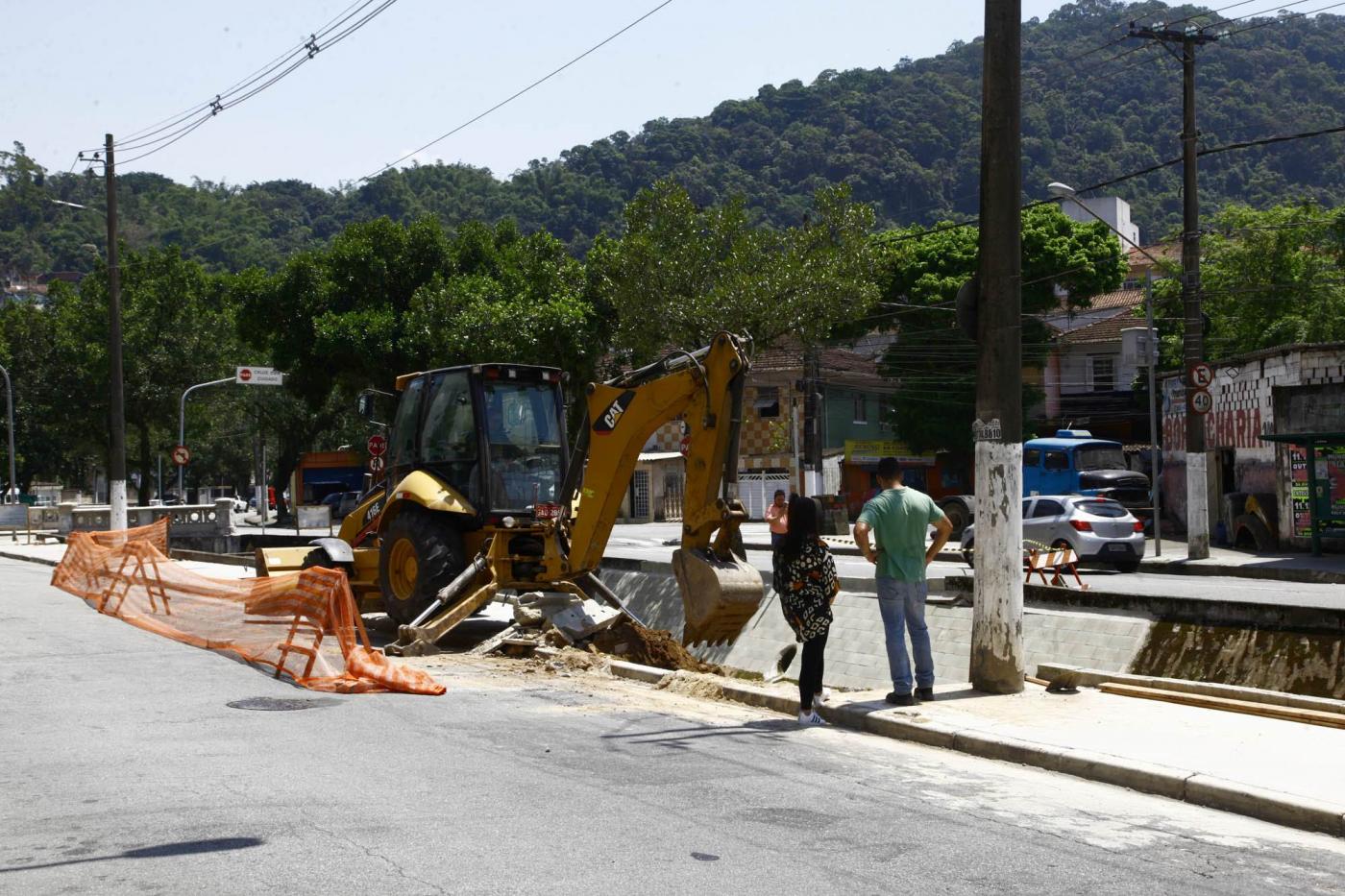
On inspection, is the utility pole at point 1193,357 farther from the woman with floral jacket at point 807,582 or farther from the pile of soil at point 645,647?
the woman with floral jacket at point 807,582

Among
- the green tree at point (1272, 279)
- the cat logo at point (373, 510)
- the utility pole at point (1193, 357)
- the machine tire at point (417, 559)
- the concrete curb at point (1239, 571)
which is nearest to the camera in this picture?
the machine tire at point (417, 559)

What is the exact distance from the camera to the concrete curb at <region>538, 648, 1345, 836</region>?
7.39m

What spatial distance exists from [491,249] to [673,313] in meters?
6.87

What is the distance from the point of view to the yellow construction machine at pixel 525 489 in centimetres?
1316

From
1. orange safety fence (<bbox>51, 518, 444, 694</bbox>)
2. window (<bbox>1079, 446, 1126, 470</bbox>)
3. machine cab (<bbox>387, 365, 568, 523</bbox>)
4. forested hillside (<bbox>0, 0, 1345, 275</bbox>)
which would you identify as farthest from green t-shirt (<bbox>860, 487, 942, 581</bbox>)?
forested hillside (<bbox>0, 0, 1345, 275</bbox>)

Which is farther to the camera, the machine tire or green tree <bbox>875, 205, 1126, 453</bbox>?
green tree <bbox>875, 205, 1126, 453</bbox>

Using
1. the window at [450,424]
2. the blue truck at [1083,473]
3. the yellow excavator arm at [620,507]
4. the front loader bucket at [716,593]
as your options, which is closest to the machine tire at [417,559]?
the yellow excavator arm at [620,507]

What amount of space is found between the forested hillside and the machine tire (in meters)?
89.7

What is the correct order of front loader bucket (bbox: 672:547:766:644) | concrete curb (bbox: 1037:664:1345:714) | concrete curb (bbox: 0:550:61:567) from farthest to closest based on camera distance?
concrete curb (bbox: 0:550:61:567)
front loader bucket (bbox: 672:547:766:644)
concrete curb (bbox: 1037:664:1345:714)

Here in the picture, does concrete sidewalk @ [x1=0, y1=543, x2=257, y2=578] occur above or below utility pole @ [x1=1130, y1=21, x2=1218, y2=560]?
below

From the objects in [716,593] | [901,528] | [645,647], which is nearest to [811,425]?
[645,647]

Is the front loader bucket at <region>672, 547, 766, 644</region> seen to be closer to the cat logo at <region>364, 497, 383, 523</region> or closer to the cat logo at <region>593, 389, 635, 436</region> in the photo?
the cat logo at <region>593, 389, 635, 436</region>

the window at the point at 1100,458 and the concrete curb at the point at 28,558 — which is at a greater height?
the window at the point at 1100,458

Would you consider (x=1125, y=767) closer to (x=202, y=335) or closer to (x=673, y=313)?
(x=673, y=313)
